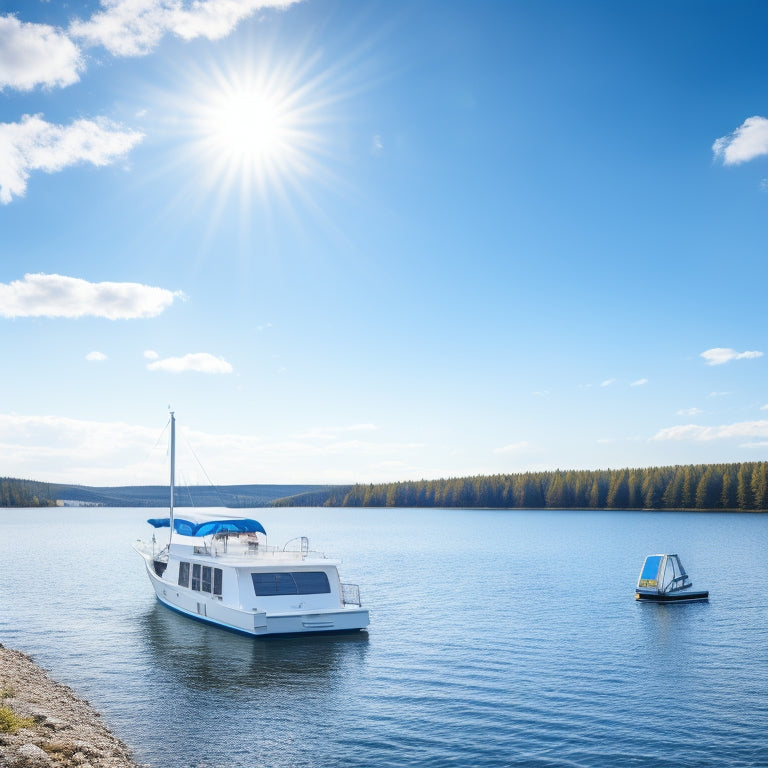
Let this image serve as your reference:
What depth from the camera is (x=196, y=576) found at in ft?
134

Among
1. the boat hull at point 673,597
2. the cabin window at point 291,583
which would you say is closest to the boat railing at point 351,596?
the cabin window at point 291,583

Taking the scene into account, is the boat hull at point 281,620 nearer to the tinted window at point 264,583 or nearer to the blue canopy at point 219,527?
the tinted window at point 264,583

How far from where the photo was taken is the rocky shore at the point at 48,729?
16.3 metres

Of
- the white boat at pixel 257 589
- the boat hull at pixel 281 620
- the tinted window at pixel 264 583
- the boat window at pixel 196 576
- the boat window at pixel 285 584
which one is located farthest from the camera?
the boat window at pixel 196 576

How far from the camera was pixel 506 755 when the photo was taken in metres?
20.0

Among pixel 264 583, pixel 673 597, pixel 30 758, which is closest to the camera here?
pixel 30 758

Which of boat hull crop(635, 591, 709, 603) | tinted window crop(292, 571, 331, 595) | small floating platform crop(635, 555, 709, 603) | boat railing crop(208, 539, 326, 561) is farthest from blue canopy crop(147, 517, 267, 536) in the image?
small floating platform crop(635, 555, 709, 603)

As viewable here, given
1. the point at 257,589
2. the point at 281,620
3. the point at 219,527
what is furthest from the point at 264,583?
the point at 219,527

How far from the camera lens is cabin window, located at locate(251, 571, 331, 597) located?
36.2 meters

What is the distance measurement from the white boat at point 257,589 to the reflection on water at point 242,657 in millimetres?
683

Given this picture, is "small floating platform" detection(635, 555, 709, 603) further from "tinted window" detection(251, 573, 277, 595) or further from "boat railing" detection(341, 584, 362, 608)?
"tinted window" detection(251, 573, 277, 595)

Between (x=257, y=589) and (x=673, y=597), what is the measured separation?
2876 cm

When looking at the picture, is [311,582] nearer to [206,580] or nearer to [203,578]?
[206,580]

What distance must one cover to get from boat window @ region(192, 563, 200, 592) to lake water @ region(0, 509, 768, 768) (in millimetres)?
2338
